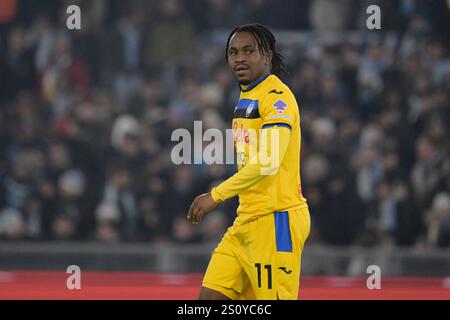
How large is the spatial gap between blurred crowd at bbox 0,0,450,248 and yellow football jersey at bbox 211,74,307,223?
16.3 ft

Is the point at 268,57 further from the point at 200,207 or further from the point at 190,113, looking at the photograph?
the point at 190,113

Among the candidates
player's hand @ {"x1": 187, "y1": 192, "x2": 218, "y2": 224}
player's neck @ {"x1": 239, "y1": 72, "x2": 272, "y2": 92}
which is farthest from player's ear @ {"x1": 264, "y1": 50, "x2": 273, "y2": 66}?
player's hand @ {"x1": 187, "y1": 192, "x2": 218, "y2": 224}

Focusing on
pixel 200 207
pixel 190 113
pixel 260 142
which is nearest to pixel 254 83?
pixel 260 142

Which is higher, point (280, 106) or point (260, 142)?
point (280, 106)

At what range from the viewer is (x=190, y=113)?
1177 cm

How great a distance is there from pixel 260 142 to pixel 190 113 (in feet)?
19.9

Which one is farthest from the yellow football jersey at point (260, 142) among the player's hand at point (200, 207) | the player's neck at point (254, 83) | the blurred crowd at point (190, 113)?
the blurred crowd at point (190, 113)

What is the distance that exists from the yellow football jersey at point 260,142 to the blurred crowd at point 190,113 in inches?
195

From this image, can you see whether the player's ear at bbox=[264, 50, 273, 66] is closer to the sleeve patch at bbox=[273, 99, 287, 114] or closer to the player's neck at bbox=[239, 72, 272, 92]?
the player's neck at bbox=[239, 72, 272, 92]

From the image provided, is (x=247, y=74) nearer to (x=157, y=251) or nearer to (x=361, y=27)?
(x=157, y=251)

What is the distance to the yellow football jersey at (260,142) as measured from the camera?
576 centimetres

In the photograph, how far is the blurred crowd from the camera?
11.0 m

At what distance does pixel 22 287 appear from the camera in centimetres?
924

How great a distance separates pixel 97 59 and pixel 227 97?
1.57 metres
